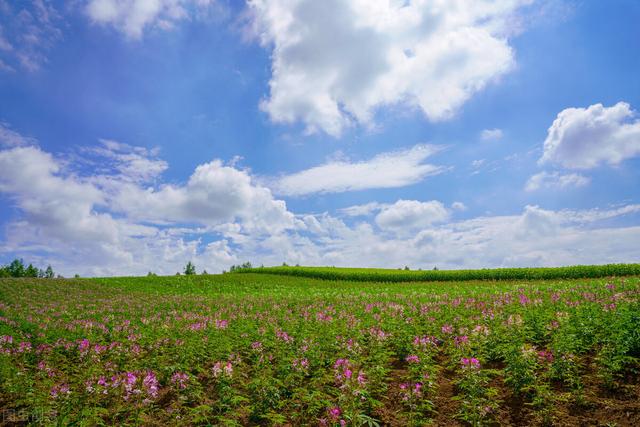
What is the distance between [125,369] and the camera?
30.8ft

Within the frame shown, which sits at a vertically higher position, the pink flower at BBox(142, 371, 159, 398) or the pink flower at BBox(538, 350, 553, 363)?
the pink flower at BBox(538, 350, 553, 363)

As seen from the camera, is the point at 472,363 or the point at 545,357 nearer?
the point at 472,363

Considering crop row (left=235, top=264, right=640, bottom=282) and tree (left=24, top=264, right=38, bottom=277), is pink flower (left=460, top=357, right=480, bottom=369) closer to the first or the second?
crop row (left=235, top=264, right=640, bottom=282)

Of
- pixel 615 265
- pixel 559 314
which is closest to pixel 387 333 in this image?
pixel 559 314

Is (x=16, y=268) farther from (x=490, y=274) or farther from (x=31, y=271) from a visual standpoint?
(x=490, y=274)

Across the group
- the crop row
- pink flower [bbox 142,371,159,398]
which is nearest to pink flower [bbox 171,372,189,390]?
pink flower [bbox 142,371,159,398]

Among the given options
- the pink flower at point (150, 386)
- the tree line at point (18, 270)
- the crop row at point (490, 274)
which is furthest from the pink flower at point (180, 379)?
the tree line at point (18, 270)

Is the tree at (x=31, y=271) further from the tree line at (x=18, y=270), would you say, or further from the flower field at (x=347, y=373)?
the flower field at (x=347, y=373)

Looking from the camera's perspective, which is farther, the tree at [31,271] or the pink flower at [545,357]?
the tree at [31,271]

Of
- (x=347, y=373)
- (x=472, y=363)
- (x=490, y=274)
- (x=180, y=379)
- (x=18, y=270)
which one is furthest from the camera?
(x=18, y=270)

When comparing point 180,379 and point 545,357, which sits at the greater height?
point 545,357

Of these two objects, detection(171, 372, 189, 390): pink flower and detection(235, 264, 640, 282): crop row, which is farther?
detection(235, 264, 640, 282): crop row

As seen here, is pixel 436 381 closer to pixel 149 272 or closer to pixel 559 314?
pixel 559 314

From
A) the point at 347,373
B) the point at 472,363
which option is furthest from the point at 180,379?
the point at 472,363
